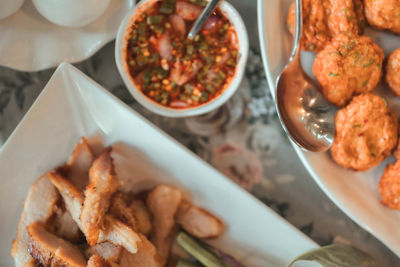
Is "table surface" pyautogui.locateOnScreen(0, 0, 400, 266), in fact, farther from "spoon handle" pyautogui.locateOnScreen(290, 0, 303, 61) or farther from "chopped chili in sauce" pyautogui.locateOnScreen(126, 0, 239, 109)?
"spoon handle" pyautogui.locateOnScreen(290, 0, 303, 61)

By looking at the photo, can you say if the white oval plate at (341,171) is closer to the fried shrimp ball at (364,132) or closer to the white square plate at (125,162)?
the fried shrimp ball at (364,132)

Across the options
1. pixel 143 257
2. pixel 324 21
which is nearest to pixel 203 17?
pixel 324 21

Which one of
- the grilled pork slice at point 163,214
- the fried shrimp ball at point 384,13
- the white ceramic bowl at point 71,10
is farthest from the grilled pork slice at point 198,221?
the fried shrimp ball at point 384,13

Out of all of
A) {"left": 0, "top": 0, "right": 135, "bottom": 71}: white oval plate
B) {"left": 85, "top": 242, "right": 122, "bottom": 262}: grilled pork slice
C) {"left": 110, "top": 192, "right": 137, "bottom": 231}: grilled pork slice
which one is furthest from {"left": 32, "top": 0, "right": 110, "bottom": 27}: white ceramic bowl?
{"left": 85, "top": 242, "right": 122, "bottom": 262}: grilled pork slice

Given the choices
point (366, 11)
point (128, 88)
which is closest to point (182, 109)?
point (128, 88)

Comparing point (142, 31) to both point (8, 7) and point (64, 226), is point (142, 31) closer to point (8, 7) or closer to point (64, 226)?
point (8, 7)

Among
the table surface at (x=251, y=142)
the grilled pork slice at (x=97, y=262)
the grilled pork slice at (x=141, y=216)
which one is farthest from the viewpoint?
the table surface at (x=251, y=142)
